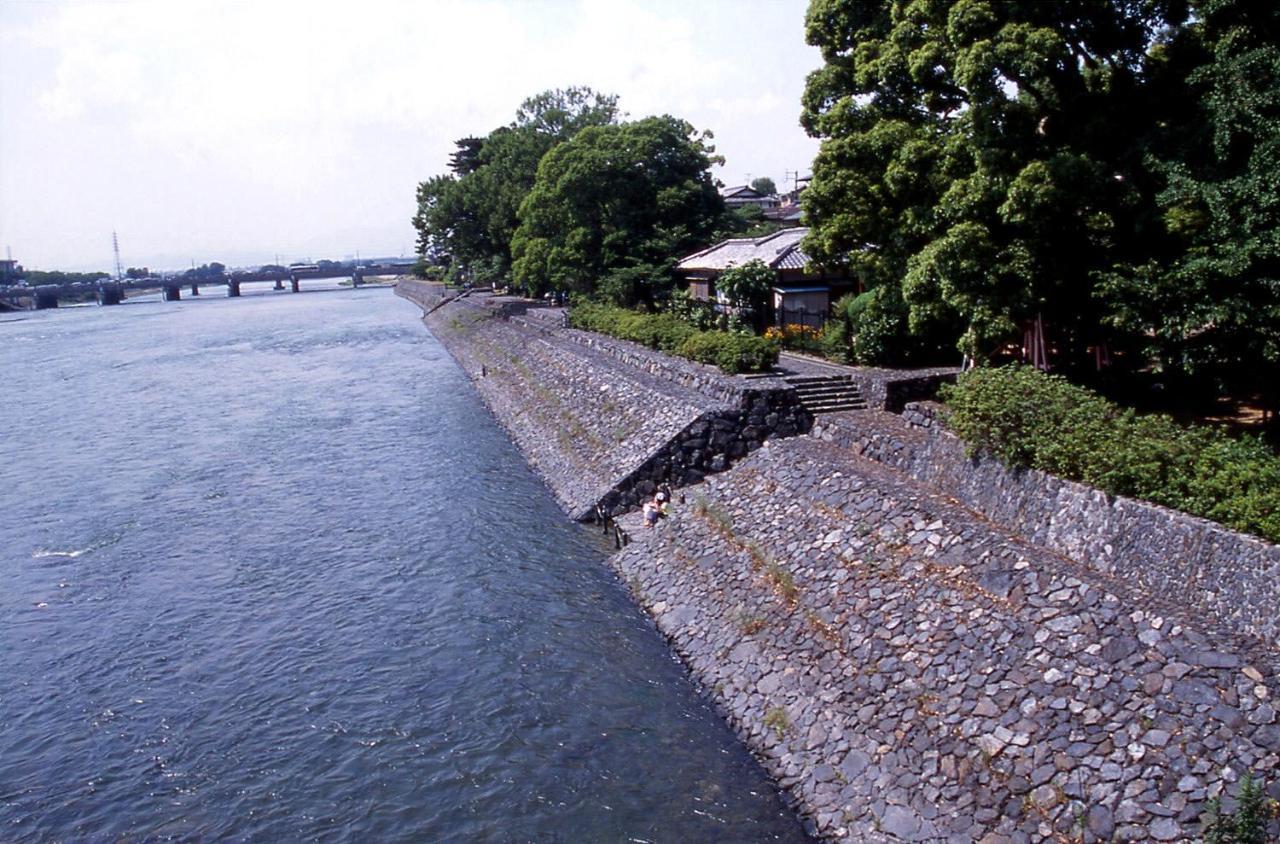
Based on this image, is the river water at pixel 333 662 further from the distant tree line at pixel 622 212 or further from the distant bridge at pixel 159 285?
the distant bridge at pixel 159 285

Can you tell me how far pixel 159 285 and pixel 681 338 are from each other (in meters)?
145

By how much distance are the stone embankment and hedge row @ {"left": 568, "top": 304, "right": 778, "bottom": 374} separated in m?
5.33

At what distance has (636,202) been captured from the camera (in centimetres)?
4928

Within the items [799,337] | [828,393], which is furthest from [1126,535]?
[799,337]

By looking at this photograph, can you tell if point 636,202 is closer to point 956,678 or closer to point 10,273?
point 956,678

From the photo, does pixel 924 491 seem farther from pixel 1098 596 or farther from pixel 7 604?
pixel 7 604

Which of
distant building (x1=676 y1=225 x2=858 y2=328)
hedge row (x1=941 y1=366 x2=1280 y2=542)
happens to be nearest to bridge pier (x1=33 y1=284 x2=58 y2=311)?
distant building (x1=676 y1=225 x2=858 y2=328)

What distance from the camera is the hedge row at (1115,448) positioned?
12.0m

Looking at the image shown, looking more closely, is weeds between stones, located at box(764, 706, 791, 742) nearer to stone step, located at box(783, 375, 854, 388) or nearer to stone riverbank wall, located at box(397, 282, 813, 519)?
stone riverbank wall, located at box(397, 282, 813, 519)

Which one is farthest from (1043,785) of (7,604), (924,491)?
(7,604)

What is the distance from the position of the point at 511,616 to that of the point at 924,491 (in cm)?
882

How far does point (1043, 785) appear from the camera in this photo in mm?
11055

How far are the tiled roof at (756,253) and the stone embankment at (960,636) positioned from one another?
14156 millimetres

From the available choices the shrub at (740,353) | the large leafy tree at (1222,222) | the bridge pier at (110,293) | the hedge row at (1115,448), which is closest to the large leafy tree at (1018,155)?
the large leafy tree at (1222,222)
